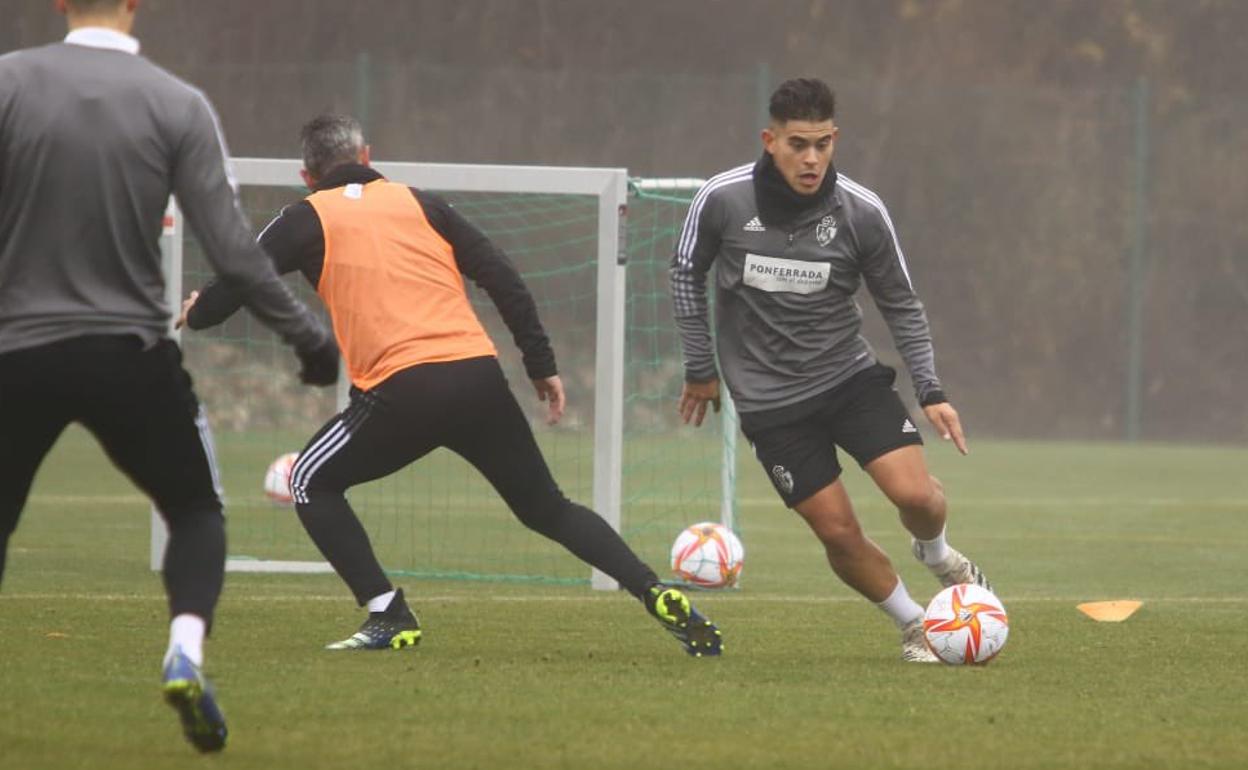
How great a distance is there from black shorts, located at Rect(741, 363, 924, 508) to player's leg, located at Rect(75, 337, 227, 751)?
8.57 ft

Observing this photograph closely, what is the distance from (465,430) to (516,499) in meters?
0.28

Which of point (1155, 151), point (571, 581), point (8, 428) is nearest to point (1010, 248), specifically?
point (1155, 151)

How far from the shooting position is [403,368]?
746 cm

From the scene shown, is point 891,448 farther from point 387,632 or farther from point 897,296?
point 387,632

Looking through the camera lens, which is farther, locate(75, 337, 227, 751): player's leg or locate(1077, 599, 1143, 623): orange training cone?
locate(1077, 599, 1143, 623): orange training cone

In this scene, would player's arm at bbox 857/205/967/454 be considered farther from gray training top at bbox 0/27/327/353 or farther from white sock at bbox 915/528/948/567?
gray training top at bbox 0/27/327/353

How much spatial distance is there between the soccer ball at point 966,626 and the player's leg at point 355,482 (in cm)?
169

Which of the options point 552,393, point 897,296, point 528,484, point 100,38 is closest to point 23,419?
point 100,38

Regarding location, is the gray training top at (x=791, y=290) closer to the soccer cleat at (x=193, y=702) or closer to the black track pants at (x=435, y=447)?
the black track pants at (x=435, y=447)

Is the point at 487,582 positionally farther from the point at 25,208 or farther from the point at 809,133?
the point at 25,208

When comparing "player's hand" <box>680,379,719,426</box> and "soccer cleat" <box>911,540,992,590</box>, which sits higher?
"player's hand" <box>680,379,719,426</box>

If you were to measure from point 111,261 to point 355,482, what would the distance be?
262cm

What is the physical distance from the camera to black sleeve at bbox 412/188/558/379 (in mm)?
7605

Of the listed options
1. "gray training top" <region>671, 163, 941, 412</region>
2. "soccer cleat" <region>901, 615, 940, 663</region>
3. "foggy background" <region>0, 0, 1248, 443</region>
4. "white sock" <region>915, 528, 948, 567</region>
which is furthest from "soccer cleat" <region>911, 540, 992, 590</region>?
"foggy background" <region>0, 0, 1248, 443</region>
